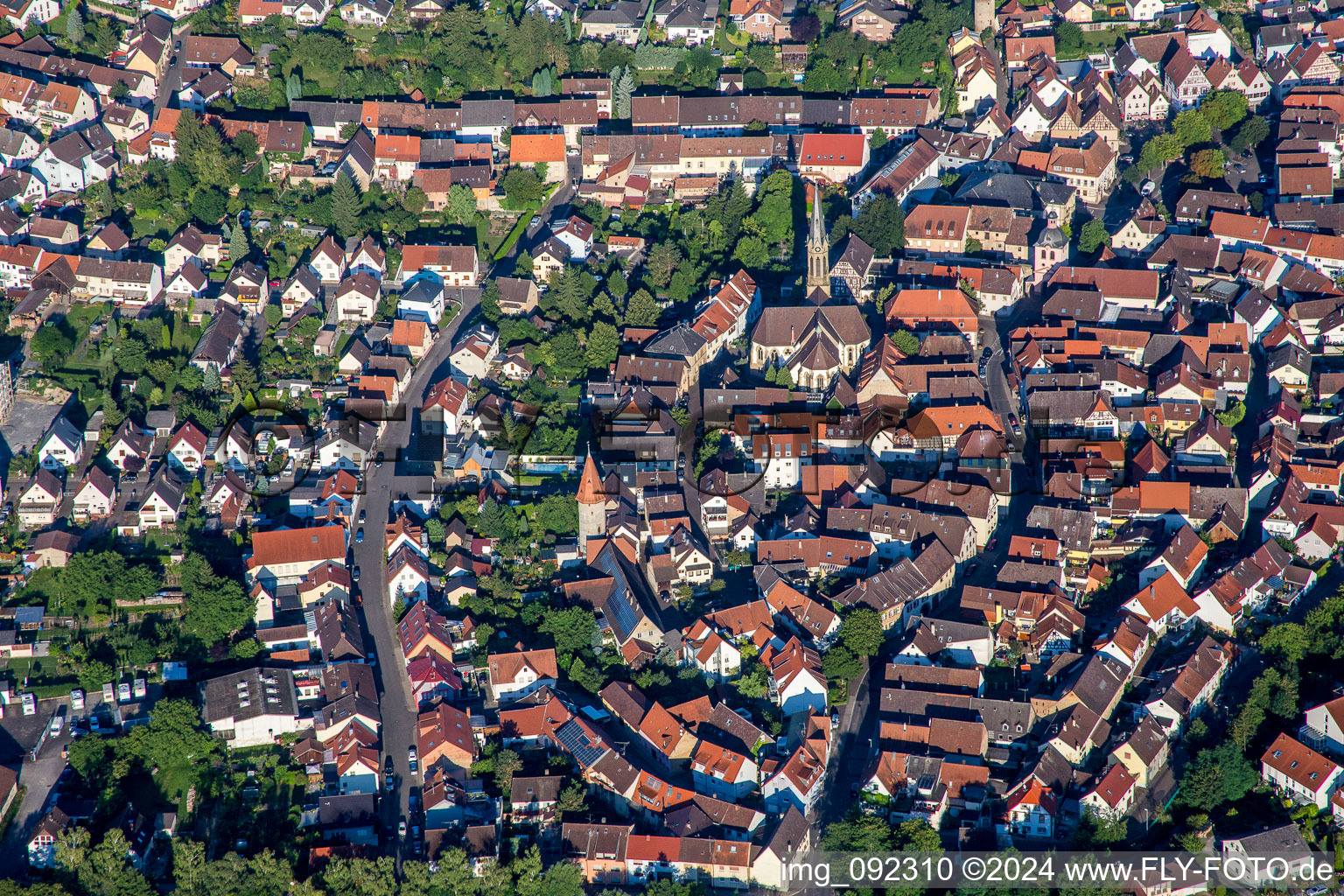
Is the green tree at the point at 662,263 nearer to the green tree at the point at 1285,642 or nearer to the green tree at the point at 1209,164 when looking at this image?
the green tree at the point at 1209,164

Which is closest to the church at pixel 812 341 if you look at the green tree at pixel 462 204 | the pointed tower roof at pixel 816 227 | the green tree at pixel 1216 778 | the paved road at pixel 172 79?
the pointed tower roof at pixel 816 227

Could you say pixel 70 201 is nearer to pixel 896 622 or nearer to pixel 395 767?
pixel 395 767

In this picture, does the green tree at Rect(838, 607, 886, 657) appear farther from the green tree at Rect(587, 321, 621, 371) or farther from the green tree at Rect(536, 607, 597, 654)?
the green tree at Rect(587, 321, 621, 371)

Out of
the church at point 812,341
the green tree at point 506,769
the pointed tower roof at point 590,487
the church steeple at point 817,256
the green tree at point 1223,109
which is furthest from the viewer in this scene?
the green tree at point 1223,109

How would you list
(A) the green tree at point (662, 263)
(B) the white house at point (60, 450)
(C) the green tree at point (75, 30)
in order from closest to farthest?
(B) the white house at point (60, 450), (A) the green tree at point (662, 263), (C) the green tree at point (75, 30)

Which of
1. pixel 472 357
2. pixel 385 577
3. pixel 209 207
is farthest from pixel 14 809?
pixel 209 207

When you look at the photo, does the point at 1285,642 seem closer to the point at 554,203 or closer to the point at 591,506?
the point at 591,506

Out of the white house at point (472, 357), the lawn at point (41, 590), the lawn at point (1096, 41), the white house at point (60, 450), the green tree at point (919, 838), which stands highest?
the lawn at point (1096, 41)

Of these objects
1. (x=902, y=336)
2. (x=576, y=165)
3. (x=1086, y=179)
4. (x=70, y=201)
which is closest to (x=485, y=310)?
(x=576, y=165)
